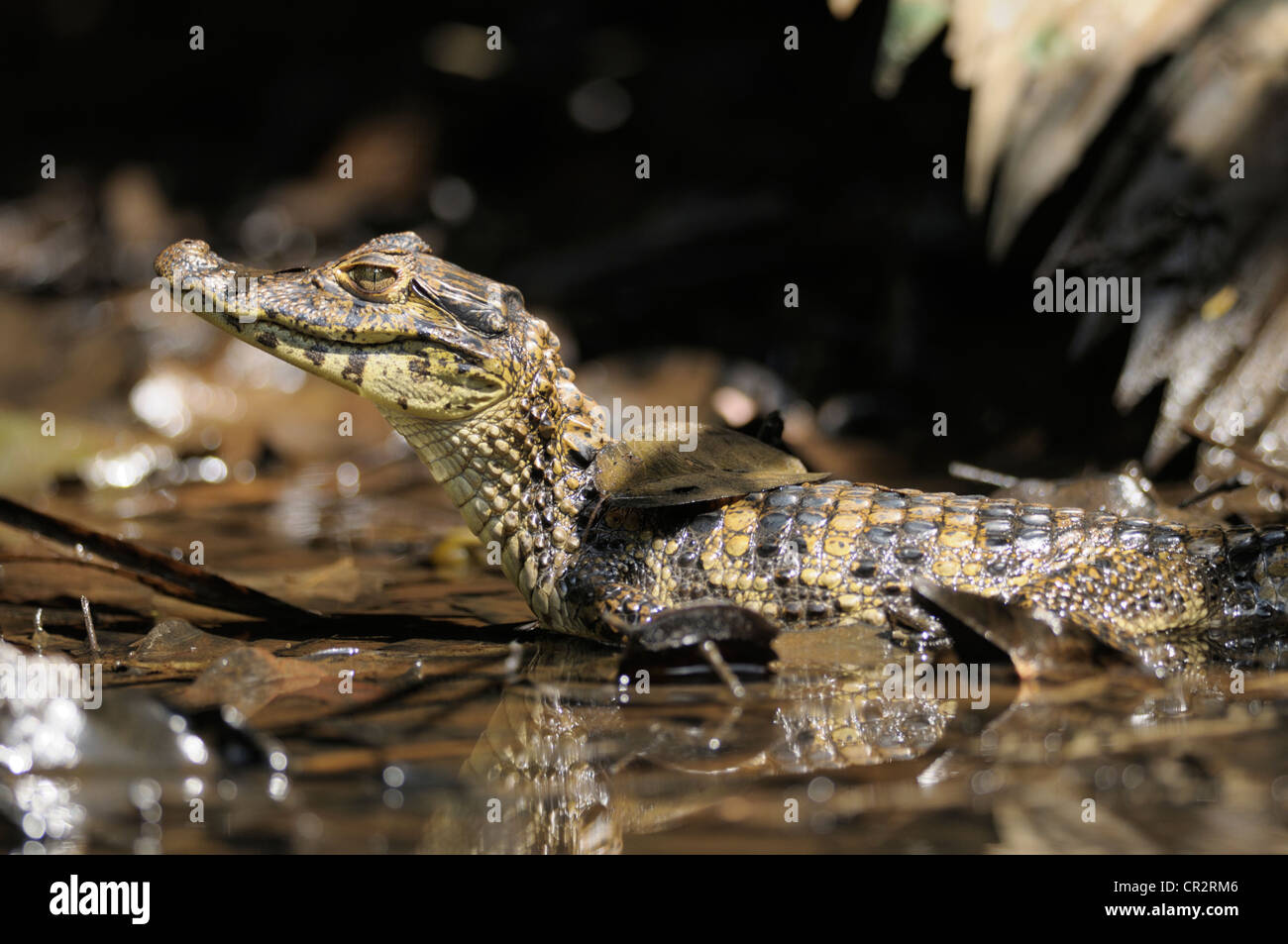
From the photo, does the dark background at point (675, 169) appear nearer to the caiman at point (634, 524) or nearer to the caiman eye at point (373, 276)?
the caiman at point (634, 524)

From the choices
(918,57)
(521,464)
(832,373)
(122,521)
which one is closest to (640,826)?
(521,464)

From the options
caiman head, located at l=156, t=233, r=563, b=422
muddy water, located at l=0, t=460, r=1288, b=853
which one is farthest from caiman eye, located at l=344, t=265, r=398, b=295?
muddy water, located at l=0, t=460, r=1288, b=853

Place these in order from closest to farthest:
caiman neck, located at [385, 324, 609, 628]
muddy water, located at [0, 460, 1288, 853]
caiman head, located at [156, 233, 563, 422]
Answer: muddy water, located at [0, 460, 1288, 853], caiman head, located at [156, 233, 563, 422], caiman neck, located at [385, 324, 609, 628]

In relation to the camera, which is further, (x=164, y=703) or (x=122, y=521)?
(x=122, y=521)

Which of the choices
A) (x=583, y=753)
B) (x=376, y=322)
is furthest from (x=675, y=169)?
(x=583, y=753)

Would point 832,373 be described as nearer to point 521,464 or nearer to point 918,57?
point 918,57

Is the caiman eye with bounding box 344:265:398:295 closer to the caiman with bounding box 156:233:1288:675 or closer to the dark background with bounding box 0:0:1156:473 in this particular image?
the caiman with bounding box 156:233:1288:675
